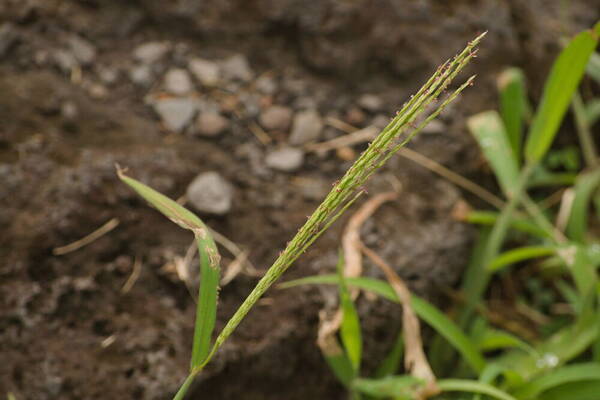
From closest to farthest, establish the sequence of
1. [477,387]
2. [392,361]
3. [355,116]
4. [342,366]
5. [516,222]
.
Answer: [477,387], [342,366], [392,361], [516,222], [355,116]

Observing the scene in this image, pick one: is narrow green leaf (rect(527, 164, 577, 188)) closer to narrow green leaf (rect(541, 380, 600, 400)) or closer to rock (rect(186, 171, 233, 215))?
narrow green leaf (rect(541, 380, 600, 400))

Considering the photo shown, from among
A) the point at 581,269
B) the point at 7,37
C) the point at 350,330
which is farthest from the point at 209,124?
the point at 581,269

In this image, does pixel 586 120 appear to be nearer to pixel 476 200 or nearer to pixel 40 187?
pixel 476 200

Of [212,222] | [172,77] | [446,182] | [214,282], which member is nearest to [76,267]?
[212,222]

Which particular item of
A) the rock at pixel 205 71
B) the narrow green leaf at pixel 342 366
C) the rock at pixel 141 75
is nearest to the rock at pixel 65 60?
the rock at pixel 141 75

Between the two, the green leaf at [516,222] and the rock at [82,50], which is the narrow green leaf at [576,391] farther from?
the rock at [82,50]

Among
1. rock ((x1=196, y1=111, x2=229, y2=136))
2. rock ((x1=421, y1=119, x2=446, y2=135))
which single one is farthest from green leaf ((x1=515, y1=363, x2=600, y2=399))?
rock ((x1=196, y1=111, x2=229, y2=136))

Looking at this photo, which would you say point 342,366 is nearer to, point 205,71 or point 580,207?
point 580,207
